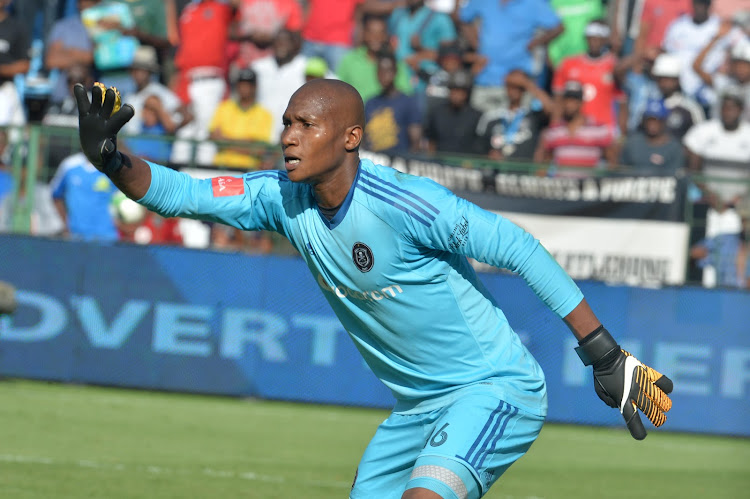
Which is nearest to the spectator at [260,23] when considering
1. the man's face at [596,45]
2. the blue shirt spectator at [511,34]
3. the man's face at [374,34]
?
the man's face at [374,34]

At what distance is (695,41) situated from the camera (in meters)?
14.7

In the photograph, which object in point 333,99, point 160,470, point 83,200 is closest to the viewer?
point 333,99

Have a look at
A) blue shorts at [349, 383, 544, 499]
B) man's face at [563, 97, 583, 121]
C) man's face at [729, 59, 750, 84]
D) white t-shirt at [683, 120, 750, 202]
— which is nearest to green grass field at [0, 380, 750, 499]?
blue shorts at [349, 383, 544, 499]

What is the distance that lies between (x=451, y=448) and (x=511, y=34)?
10.9m

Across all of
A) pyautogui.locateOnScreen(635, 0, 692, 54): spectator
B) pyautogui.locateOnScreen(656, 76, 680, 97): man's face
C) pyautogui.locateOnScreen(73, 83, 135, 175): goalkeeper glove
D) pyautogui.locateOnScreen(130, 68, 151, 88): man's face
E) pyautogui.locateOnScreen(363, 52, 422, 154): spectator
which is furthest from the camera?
pyautogui.locateOnScreen(635, 0, 692, 54): spectator

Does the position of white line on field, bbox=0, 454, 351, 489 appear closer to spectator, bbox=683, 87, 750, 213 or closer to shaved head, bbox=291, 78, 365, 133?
shaved head, bbox=291, 78, 365, 133

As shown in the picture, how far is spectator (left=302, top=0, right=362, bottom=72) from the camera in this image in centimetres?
1488

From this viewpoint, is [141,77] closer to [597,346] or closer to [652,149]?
[652,149]

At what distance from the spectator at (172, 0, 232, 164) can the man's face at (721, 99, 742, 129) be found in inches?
252

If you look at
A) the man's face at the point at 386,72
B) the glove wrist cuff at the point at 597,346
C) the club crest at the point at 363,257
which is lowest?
the glove wrist cuff at the point at 597,346

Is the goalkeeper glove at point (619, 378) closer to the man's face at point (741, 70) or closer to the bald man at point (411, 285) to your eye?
the bald man at point (411, 285)

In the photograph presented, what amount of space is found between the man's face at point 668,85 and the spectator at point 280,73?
4.47 meters

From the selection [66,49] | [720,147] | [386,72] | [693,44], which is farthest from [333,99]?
[66,49]

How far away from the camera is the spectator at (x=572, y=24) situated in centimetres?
1487
